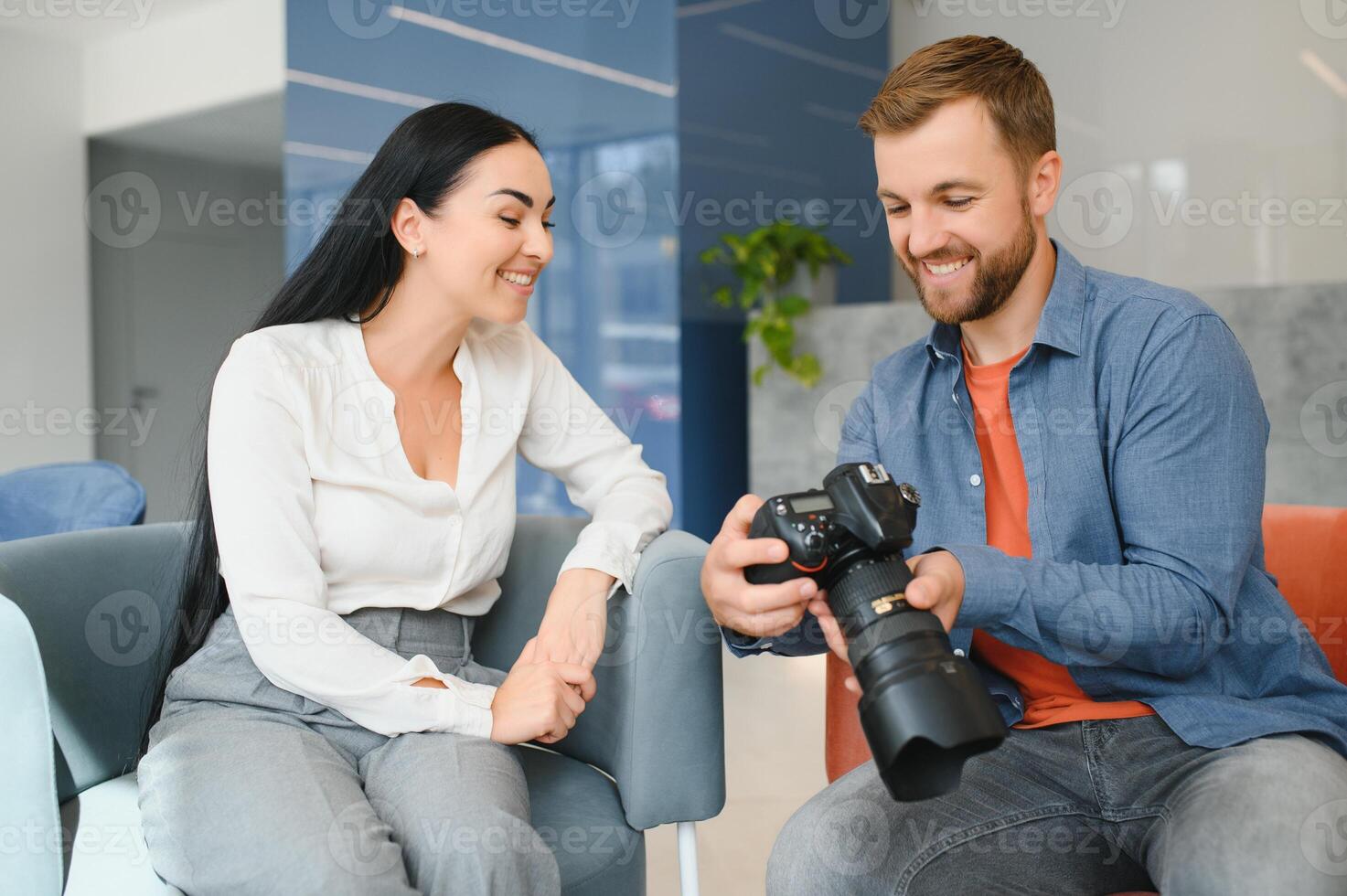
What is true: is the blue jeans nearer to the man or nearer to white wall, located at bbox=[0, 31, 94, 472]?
the man

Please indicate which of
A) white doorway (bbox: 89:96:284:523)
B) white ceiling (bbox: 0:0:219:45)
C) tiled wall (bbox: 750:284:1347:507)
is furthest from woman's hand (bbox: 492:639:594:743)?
white doorway (bbox: 89:96:284:523)

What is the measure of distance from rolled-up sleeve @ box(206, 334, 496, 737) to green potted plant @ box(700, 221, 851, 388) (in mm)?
3124

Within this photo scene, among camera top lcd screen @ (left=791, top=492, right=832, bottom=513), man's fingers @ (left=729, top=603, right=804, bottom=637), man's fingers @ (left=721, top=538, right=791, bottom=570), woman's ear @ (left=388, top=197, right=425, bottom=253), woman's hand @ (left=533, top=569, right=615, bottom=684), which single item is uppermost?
woman's ear @ (left=388, top=197, right=425, bottom=253)

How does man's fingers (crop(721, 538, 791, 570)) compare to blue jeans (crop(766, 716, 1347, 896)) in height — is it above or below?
above

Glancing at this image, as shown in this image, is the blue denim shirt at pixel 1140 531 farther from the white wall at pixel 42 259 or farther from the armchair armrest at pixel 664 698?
the white wall at pixel 42 259

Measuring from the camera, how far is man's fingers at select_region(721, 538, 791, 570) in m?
1.04

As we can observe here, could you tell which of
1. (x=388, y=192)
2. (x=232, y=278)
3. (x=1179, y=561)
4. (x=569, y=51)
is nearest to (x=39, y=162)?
(x=232, y=278)

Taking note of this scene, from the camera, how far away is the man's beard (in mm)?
1308

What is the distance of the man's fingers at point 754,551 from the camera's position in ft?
3.43

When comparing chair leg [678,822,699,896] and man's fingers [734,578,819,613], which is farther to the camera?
chair leg [678,822,699,896]

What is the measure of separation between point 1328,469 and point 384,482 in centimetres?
331

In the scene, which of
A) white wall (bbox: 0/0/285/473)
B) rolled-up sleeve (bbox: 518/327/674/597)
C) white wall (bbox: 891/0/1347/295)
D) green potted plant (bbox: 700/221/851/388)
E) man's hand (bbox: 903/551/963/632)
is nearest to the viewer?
man's hand (bbox: 903/551/963/632)

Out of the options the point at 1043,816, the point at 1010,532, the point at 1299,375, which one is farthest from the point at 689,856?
the point at 1299,375

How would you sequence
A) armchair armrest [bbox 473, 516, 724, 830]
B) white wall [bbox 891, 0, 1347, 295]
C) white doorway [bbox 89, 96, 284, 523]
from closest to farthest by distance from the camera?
armchair armrest [bbox 473, 516, 724, 830]
white wall [bbox 891, 0, 1347, 295]
white doorway [bbox 89, 96, 284, 523]
